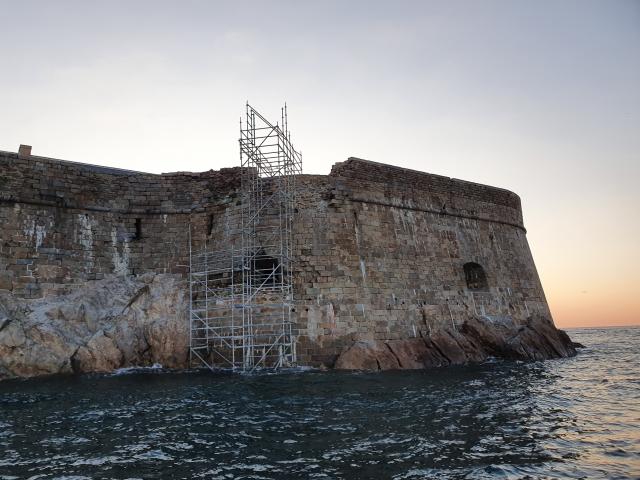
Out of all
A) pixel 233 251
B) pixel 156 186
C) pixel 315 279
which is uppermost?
pixel 156 186

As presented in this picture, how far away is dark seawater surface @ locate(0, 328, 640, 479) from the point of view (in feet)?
21.5

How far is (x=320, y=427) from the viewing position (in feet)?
28.2

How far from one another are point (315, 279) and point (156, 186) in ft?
23.1

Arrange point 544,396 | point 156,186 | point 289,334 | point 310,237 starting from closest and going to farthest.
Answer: point 544,396 → point 289,334 → point 310,237 → point 156,186

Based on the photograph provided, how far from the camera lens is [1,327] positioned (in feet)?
46.7

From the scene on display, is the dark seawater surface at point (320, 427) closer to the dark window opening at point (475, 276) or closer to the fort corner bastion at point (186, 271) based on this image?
the fort corner bastion at point (186, 271)

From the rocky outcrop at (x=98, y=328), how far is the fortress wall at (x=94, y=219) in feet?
1.68

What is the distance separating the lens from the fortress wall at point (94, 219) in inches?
617

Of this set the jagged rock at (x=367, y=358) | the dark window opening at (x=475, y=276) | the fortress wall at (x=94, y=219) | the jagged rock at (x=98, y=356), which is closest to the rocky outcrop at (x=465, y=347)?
the jagged rock at (x=367, y=358)

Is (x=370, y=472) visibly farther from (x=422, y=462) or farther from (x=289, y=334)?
(x=289, y=334)

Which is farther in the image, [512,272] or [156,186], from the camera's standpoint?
[512,272]

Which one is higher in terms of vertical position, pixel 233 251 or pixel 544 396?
pixel 233 251

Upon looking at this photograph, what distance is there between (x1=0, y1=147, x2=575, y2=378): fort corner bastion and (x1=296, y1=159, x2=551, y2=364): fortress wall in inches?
2.1

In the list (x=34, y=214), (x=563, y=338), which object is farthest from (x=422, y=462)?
(x=563, y=338)
